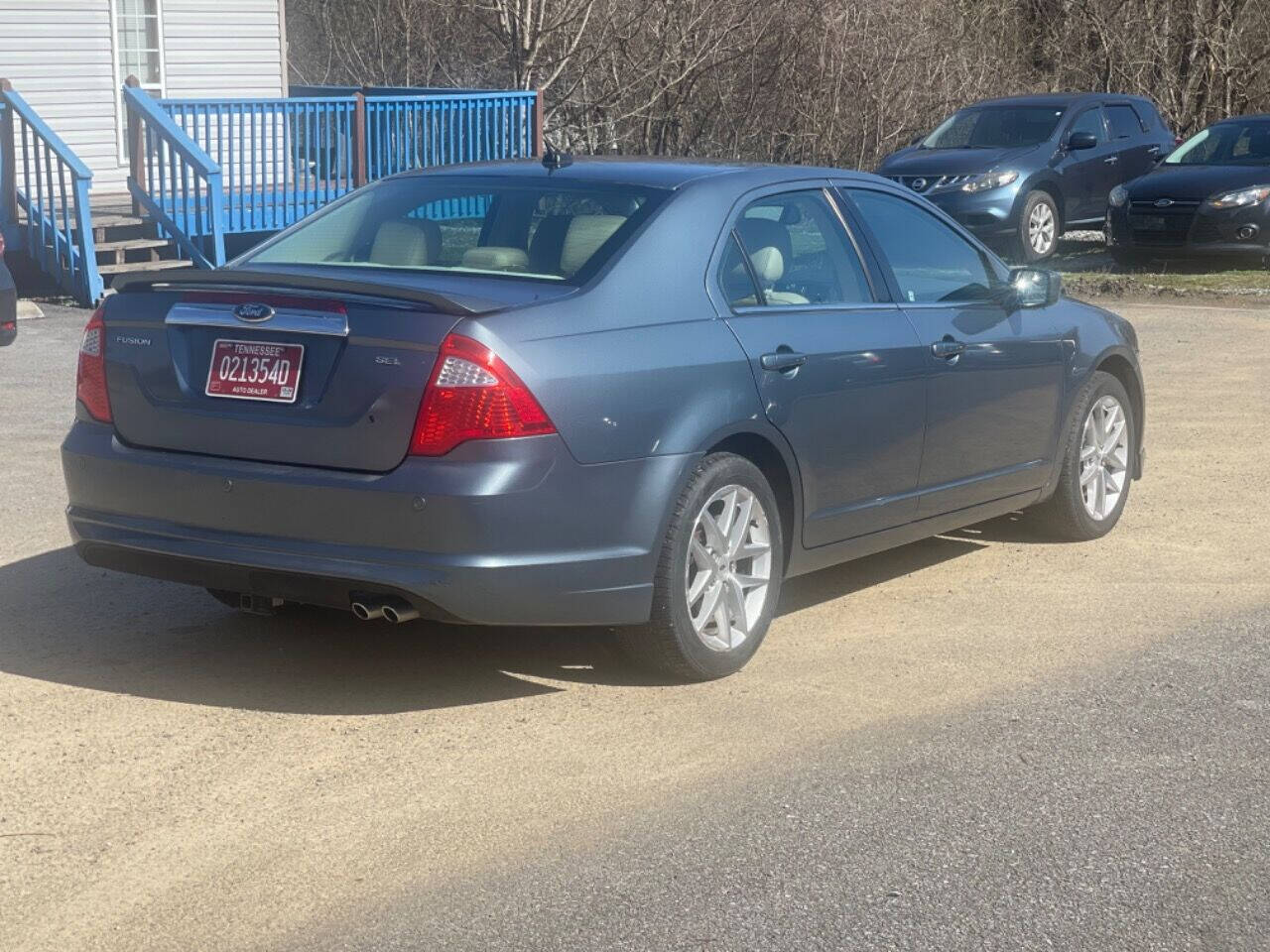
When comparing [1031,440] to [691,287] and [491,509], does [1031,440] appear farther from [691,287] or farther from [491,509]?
[491,509]

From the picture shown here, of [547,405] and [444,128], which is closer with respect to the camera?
[547,405]

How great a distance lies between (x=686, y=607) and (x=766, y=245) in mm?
1329

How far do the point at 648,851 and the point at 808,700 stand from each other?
53.0 inches

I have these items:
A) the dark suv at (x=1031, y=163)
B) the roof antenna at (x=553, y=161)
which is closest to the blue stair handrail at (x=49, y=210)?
the dark suv at (x=1031, y=163)

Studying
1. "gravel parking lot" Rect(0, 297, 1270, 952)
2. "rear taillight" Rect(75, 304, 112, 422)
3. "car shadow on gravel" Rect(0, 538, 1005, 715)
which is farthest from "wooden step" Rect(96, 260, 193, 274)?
"rear taillight" Rect(75, 304, 112, 422)

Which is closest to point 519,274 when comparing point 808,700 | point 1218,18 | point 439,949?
point 808,700

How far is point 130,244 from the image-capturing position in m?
17.2

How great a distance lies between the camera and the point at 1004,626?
6555 mm

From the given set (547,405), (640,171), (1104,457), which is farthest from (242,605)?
(1104,457)

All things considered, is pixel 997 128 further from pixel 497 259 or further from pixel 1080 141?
pixel 497 259

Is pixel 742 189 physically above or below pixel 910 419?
above

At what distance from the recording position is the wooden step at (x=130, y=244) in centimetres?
1694

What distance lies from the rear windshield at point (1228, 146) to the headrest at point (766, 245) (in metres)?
14.4

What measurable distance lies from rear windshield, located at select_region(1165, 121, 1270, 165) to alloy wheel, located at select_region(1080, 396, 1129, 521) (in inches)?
491
